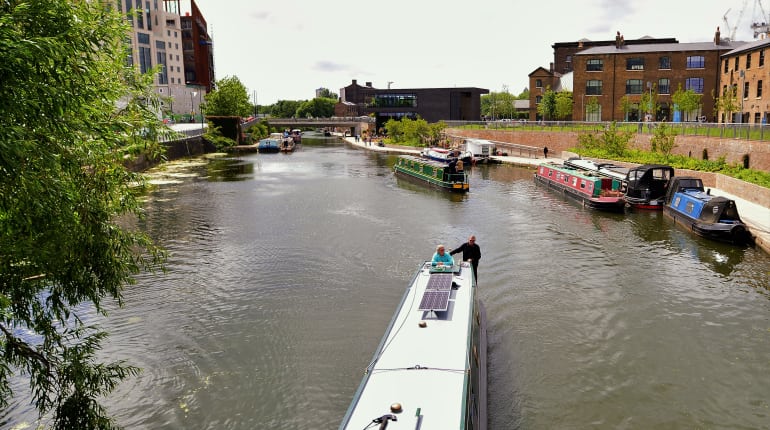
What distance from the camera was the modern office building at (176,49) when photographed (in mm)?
116438

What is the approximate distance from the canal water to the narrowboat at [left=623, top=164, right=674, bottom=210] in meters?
1.46

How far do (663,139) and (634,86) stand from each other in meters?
34.5

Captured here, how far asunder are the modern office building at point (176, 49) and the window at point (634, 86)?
84595 millimetres

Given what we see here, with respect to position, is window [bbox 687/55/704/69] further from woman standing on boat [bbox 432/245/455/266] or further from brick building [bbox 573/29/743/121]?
woman standing on boat [bbox 432/245/455/266]

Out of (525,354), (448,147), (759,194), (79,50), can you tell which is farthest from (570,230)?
(448,147)

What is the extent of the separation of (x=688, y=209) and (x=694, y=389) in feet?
63.3

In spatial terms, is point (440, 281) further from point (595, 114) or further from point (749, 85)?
point (595, 114)

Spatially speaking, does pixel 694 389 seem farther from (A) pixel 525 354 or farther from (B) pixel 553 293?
(B) pixel 553 293

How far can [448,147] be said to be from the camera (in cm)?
9006

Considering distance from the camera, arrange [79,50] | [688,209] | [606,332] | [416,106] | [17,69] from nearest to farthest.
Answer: [17,69], [79,50], [606,332], [688,209], [416,106]

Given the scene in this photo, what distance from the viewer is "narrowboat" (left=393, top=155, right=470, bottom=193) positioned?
44.5m

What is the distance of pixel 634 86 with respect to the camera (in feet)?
259

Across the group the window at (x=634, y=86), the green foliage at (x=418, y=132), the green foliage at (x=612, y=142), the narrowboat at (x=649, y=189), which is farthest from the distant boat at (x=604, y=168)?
the green foliage at (x=418, y=132)

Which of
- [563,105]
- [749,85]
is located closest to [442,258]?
[749,85]
